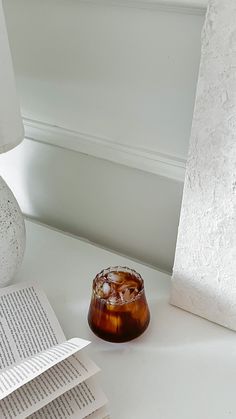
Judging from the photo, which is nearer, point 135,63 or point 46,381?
point 46,381

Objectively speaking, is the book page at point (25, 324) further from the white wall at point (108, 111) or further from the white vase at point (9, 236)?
the white wall at point (108, 111)

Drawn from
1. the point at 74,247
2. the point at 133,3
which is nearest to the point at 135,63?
the point at 133,3

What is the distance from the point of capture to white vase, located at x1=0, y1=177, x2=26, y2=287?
0.73m

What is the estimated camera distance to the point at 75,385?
58 cm

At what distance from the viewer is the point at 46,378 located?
0.59 metres

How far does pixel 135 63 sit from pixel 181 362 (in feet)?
1.38

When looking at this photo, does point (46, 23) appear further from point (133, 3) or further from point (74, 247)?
point (74, 247)

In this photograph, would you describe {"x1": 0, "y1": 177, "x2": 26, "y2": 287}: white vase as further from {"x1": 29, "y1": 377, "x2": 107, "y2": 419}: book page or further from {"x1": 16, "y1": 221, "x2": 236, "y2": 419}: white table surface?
{"x1": 29, "y1": 377, "x2": 107, "y2": 419}: book page

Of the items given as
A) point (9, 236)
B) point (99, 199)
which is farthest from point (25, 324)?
point (99, 199)

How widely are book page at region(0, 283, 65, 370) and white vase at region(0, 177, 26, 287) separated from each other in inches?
1.1

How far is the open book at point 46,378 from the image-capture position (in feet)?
1.84

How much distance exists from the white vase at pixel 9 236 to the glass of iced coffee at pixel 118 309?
13cm

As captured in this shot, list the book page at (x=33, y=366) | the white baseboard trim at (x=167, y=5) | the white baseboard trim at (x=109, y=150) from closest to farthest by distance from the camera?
the book page at (x=33, y=366) < the white baseboard trim at (x=167, y=5) < the white baseboard trim at (x=109, y=150)

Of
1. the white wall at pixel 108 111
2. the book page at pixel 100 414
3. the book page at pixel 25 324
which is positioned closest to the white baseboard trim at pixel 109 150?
the white wall at pixel 108 111
